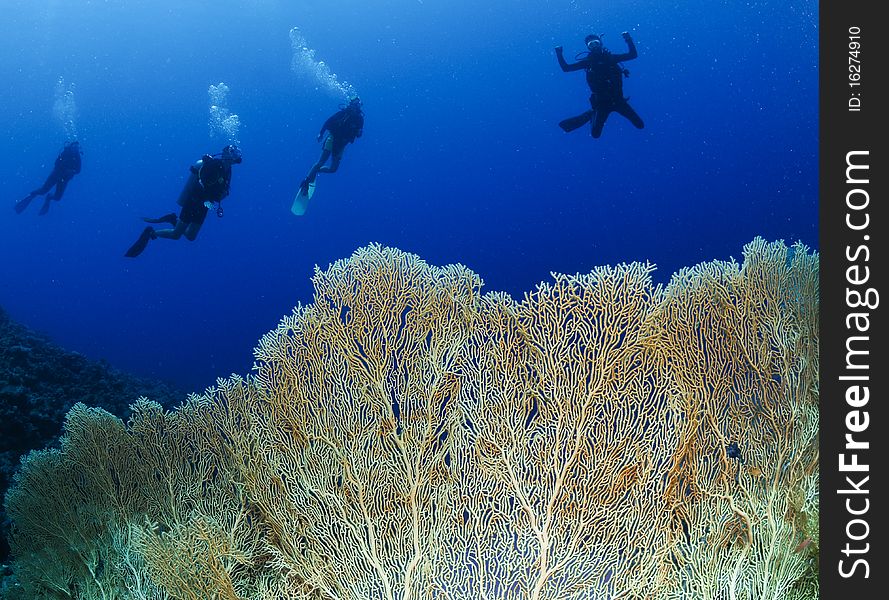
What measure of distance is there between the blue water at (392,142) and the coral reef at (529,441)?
162 feet

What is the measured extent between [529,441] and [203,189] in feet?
25.9

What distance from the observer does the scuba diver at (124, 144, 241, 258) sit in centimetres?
845

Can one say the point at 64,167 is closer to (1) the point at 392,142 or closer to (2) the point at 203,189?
(2) the point at 203,189

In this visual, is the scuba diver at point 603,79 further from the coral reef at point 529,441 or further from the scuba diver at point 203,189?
the coral reef at point 529,441

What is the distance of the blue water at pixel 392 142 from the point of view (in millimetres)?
60938

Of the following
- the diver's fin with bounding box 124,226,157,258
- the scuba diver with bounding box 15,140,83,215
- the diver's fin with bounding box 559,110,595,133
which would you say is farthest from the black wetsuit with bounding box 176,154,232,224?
the scuba diver with bounding box 15,140,83,215

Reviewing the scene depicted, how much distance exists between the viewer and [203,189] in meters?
8.75

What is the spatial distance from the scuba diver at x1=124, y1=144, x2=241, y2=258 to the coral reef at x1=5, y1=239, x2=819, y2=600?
5511 millimetres

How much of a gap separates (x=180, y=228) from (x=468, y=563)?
861 centimetres

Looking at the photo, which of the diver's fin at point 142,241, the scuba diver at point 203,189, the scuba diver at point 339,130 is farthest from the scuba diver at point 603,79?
the diver's fin at point 142,241

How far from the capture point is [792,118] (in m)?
68.7

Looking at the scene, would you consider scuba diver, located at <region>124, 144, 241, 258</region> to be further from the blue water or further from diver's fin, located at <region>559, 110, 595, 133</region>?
the blue water

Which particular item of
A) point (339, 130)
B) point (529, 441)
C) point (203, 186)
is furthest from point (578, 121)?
point (529, 441)

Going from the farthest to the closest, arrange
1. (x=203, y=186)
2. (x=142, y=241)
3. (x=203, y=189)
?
1. (x=142, y=241)
2. (x=203, y=189)
3. (x=203, y=186)
